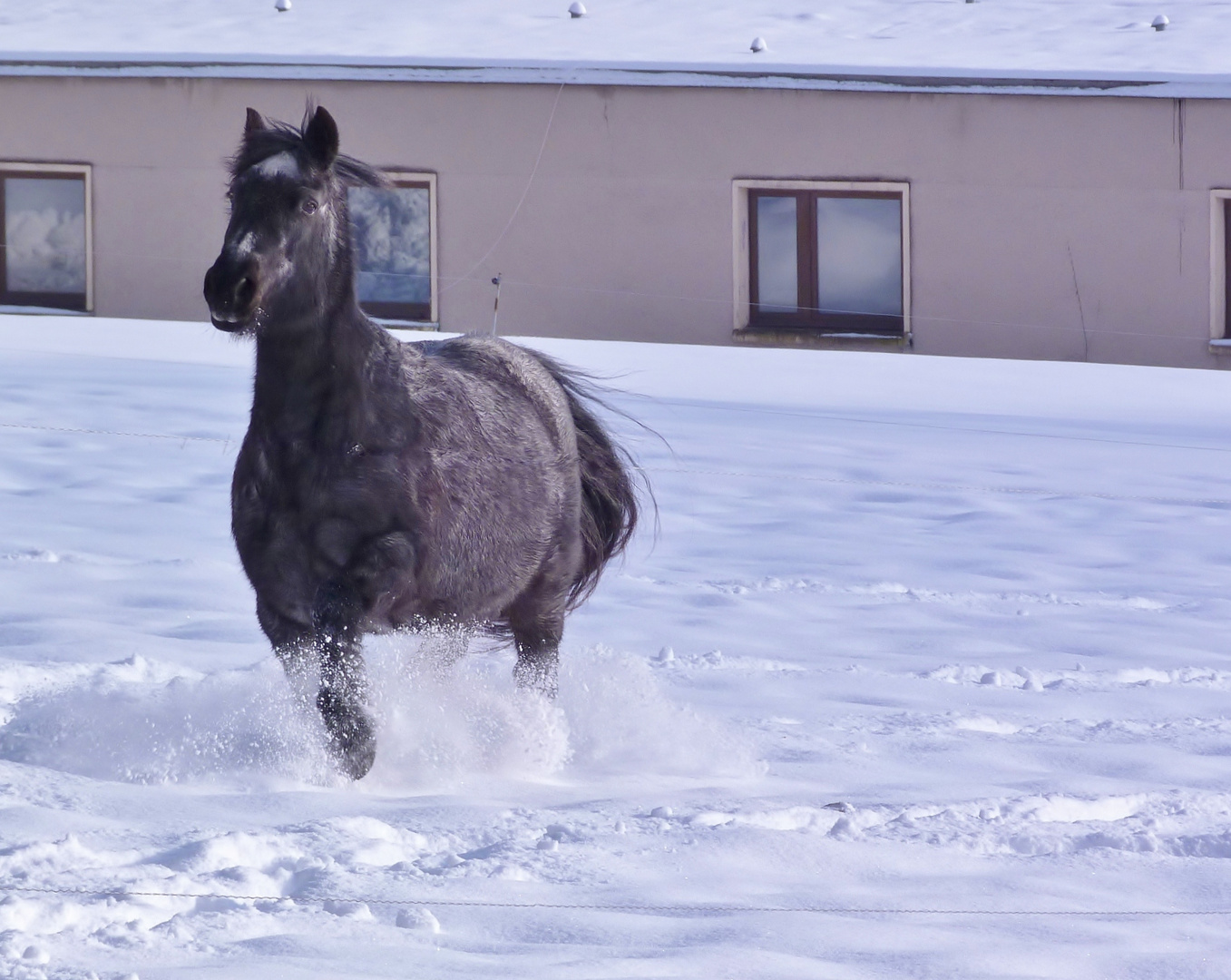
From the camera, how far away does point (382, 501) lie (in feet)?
15.5

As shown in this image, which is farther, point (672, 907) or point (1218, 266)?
point (1218, 266)

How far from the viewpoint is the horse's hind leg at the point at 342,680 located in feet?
15.2

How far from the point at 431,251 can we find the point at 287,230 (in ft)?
36.4

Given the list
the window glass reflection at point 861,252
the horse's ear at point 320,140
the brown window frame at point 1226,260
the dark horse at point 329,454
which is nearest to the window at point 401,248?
the window glass reflection at point 861,252

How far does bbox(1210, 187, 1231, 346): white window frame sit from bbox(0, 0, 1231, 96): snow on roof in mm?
923

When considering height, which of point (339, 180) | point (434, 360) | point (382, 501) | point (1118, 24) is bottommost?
point (382, 501)

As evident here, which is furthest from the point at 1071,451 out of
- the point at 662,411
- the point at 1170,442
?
the point at 662,411

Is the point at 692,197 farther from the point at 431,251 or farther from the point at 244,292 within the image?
the point at 244,292

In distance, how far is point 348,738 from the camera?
15.3ft

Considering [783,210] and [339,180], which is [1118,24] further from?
[339,180]

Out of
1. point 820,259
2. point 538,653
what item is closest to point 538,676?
point 538,653

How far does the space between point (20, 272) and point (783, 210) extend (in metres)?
7.01

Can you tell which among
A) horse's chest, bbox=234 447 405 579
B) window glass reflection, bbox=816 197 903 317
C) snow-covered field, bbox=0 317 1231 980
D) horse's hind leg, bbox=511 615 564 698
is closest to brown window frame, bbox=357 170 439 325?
window glass reflection, bbox=816 197 903 317

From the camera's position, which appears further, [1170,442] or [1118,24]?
[1118,24]
